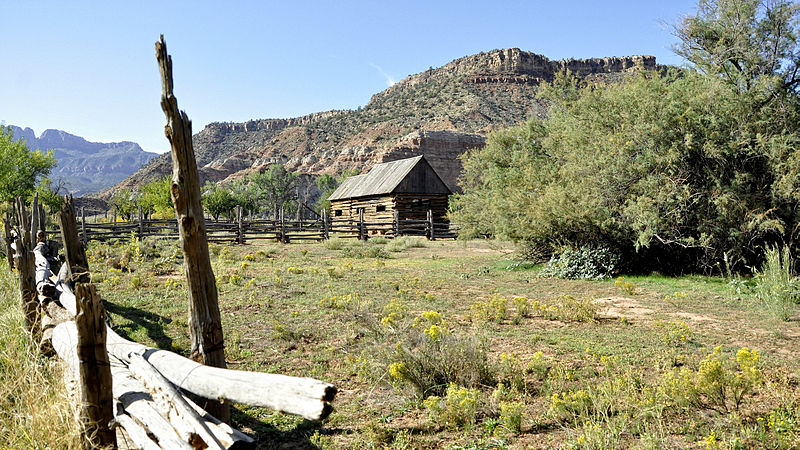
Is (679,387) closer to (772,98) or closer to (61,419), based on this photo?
(61,419)

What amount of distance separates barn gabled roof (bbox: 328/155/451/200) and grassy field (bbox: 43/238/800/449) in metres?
18.1

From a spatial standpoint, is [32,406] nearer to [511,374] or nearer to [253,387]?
[253,387]

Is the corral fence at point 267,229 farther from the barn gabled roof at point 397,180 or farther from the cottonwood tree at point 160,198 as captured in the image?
the cottonwood tree at point 160,198

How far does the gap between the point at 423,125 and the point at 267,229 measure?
54.5m

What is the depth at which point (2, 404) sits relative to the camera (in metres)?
3.62

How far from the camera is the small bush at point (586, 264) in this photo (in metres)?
12.0

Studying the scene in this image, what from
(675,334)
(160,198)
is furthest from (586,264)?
(160,198)

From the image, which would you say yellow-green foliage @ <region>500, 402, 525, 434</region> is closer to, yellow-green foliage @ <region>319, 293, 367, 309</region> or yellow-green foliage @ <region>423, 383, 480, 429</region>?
yellow-green foliage @ <region>423, 383, 480, 429</region>

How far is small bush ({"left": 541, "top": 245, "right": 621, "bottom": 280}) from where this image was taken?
39.3 feet

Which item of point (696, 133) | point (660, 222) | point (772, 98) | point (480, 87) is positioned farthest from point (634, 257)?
point (480, 87)

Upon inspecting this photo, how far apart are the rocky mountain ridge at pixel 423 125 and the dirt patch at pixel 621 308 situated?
60386mm

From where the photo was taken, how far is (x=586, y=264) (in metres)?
12.2

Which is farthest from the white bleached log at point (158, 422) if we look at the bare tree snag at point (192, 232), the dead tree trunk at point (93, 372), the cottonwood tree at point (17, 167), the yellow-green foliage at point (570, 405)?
the cottonwood tree at point (17, 167)

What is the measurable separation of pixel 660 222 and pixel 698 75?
3659 mm
